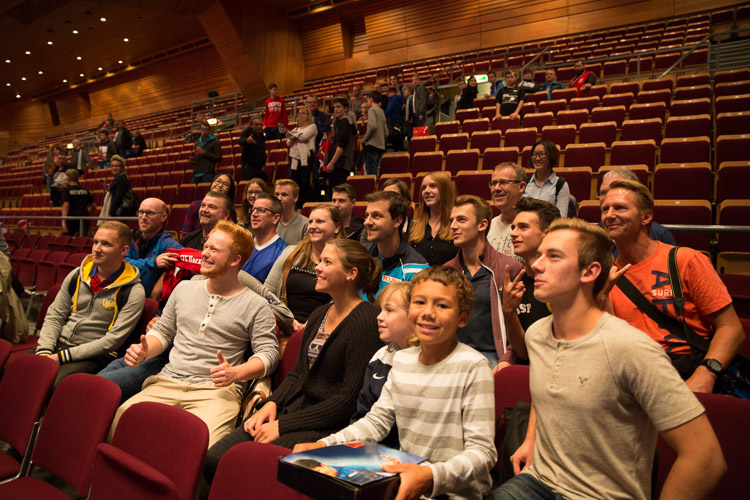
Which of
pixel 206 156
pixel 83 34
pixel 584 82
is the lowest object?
pixel 206 156

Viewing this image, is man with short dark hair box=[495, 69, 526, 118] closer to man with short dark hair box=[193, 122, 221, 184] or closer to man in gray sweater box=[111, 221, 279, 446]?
man with short dark hair box=[193, 122, 221, 184]

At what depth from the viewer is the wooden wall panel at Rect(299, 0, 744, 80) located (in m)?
9.99

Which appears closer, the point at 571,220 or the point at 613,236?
the point at 571,220

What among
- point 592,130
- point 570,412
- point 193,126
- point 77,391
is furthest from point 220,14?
point 570,412

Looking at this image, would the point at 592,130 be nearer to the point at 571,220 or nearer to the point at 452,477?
the point at 571,220

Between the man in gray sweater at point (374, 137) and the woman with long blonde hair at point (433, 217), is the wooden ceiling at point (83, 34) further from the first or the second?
the woman with long blonde hair at point (433, 217)

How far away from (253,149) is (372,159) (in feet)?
4.44

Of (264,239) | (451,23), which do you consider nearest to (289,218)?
Answer: (264,239)

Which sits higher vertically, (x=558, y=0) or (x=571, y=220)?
(x=558, y=0)

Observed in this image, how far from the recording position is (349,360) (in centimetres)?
163

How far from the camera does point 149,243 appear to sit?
9.62 ft

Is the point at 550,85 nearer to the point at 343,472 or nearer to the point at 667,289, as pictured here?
the point at 667,289

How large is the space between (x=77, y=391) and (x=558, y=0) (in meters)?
12.1

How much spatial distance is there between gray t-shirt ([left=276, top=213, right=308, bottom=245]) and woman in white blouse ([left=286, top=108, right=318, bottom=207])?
6.56 ft
